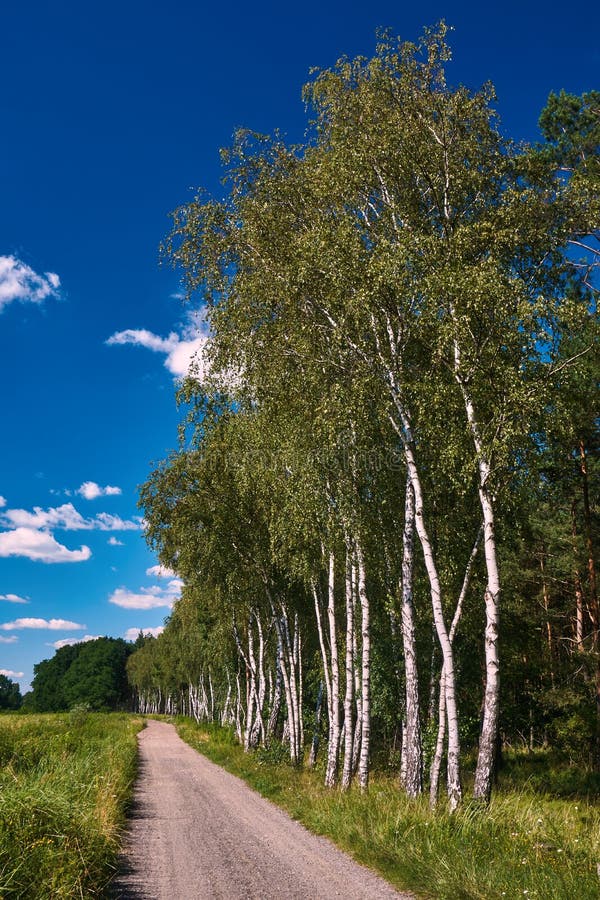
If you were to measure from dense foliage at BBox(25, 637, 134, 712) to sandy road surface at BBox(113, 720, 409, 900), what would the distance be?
115 m

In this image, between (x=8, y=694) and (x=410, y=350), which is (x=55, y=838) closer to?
(x=410, y=350)

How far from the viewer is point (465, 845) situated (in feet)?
29.3

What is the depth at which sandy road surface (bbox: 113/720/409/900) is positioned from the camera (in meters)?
8.09

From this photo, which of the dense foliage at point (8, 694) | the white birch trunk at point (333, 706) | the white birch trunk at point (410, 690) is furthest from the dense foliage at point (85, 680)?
the white birch trunk at point (410, 690)

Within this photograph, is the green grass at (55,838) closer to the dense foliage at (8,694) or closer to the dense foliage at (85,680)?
the dense foliage at (85,680)

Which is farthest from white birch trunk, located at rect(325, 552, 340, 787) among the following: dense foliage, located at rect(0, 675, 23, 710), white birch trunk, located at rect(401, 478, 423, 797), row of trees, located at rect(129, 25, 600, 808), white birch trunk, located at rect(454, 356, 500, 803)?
dense foliage, located at rect(0, 675, 23, 710)

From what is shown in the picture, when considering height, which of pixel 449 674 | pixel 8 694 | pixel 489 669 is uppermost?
pixel 489 669

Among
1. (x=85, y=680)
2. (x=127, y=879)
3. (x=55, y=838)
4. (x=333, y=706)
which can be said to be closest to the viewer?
(x=55, y=838)

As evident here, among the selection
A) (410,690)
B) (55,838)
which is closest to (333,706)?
(410,690)

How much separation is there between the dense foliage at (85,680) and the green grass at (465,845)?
11896cm

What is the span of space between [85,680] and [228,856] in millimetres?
137163

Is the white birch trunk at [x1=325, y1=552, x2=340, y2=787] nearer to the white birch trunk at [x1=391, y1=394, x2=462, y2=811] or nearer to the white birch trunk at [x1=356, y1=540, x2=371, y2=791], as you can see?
the white birch trunk at [x1=356, y1=540, x2=371, y2=791]

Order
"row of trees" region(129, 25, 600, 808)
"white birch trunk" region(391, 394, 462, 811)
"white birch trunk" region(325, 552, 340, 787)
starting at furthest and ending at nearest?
"white birch trunk" region(325, 552, 340, 787)
"row of trees" region(129, 25, 600, 808)
"white birch trunk" region(391, 394, 462, 811)

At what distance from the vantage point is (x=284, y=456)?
1766 cm
